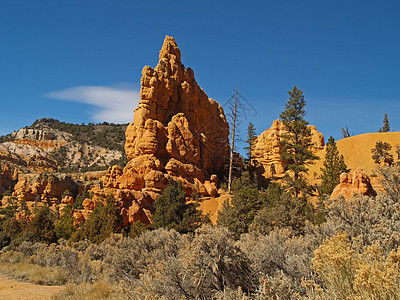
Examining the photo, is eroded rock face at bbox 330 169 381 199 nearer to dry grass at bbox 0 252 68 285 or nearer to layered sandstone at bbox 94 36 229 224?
dry grass at bbox 0 252 68 285

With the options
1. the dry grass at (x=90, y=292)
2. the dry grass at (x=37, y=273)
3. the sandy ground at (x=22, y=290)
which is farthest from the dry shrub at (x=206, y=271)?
the dry grass at (x=37, y=273)

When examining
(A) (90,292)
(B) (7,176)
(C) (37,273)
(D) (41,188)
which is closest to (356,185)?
Answer: (A) (90,292)

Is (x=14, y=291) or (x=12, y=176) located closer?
(x=14, y=291)

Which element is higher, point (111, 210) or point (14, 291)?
point (111, 210)

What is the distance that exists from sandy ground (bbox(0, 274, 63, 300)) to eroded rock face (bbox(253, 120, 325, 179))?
129 feet

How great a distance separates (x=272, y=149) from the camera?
170ft

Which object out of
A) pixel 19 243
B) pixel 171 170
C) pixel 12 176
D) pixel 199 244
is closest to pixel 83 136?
pixel 12 176

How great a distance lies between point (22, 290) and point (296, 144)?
29826 millimetres

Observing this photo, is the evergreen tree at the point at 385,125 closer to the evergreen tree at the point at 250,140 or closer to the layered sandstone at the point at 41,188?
the evergreen tree at the point at 250,140

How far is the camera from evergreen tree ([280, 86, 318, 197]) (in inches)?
1154

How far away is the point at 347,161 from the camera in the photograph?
154 ft

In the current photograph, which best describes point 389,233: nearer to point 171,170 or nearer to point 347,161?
point 171,170

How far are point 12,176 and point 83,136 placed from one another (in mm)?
60791

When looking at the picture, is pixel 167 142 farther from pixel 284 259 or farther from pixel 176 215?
pixel 284 259
